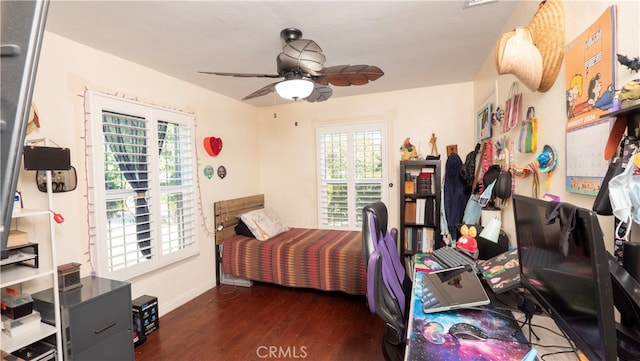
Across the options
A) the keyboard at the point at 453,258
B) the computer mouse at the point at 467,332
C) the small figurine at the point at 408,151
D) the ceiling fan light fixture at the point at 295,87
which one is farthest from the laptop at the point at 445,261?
the small figurine at the point at 408,151

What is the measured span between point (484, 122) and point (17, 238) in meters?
3.72

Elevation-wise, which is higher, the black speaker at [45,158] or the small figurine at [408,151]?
the small figurine at [408,151]

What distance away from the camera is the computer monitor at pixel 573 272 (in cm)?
65

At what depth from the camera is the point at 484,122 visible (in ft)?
9.15

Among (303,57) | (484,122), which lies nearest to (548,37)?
(303,57)

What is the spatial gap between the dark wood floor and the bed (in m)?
0.21

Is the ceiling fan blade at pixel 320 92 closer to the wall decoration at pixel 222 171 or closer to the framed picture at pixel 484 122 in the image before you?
the framed picture at pixel 484 122

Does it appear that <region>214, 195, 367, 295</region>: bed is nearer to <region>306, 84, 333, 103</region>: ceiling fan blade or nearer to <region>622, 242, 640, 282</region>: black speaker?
<region>306, 84, 333, 103</region>: ceiling fan blade

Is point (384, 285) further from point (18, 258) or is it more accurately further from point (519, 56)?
point (18, 258)

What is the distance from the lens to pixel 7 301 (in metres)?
1.68

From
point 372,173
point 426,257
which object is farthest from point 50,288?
point 372,173

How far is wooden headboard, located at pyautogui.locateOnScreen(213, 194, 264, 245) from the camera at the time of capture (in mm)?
3490

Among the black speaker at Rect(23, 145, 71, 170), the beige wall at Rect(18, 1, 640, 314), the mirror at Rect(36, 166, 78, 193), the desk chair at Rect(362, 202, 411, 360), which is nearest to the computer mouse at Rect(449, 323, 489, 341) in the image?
the desk chair at Rect(362, 202, 411, 360)

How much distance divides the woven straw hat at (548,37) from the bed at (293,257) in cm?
215
